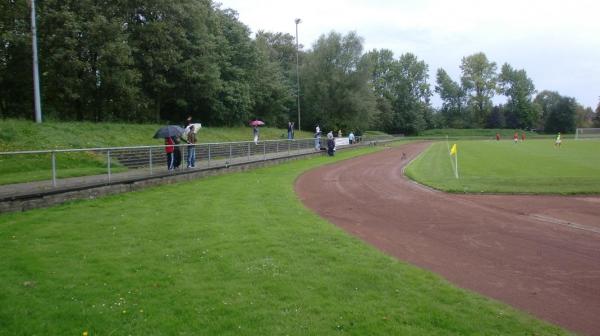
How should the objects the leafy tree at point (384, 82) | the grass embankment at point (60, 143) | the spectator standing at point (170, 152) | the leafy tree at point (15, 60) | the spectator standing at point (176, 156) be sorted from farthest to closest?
the leafy tree at point (384, 82) → the leafy tree at point (15, 60) → the spectator standing at point (176, 156) → the spectator standing at point (170, 152) → the grass embankment at point (60, 143)

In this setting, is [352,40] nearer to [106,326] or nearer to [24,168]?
[24,168]

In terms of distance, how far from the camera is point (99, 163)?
48.9 feet

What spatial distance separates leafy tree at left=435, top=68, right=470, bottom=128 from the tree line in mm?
62827

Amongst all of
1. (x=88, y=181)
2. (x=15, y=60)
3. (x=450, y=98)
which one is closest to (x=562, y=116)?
(x=450, y=98)

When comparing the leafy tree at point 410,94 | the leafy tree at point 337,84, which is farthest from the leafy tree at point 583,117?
the leafy tree at point 337,84

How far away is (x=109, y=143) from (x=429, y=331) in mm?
20451

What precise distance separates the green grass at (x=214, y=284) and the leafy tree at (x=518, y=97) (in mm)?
122729

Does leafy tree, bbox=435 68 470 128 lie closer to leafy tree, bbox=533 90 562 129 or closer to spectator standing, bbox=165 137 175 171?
leafy tree, bbox=533 90 562 129

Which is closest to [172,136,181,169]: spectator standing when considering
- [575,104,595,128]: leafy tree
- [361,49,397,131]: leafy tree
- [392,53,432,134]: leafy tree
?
[361,49,397,131]: leafy tree

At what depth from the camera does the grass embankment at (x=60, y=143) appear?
11.7 metres

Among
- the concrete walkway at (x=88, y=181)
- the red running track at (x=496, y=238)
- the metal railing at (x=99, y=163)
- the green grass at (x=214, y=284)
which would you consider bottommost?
the red running track at (x=496, y=238)

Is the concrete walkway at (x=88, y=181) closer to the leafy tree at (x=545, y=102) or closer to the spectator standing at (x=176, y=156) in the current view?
the spectator standing at (x=176, y=156)

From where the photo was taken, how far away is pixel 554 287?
20.6 ft

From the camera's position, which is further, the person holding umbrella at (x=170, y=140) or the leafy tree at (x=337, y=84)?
the leafy tree at (x=337, y=84)
